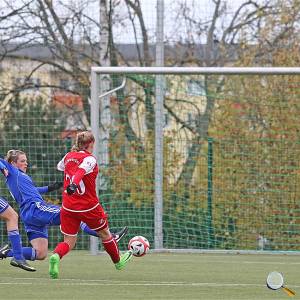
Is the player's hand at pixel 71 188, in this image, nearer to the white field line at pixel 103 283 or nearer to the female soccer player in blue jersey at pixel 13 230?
the white field line at pixel 103 283

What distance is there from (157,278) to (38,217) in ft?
5.29

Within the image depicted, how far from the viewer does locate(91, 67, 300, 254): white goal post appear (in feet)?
50.9

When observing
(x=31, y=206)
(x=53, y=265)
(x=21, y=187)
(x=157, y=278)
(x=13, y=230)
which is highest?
(x=21, y=187)

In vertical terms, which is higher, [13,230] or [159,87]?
[159,87]

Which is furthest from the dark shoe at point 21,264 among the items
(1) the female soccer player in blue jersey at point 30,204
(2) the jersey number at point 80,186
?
(2) the jersey number at point 80,186

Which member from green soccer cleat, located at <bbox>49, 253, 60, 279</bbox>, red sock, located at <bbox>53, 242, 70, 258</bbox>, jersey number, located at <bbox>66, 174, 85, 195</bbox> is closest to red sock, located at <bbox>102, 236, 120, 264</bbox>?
red sock, located at <bbox>53, 242, 70, 258</bbox>

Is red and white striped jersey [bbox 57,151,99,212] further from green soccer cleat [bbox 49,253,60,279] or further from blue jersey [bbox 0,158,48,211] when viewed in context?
blue jersey [bbox 0,158,48,211]

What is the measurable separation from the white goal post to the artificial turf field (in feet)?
3.90

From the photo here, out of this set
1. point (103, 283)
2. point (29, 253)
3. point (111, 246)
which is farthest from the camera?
point (29, 253)

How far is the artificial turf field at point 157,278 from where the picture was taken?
10148 millimetres

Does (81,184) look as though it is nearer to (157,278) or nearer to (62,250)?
(62,250)

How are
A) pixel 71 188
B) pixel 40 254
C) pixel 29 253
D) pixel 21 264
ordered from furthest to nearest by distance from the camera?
pixel 40 254 → pixel 29 253 → pixel 21 264 → pixel 71 188

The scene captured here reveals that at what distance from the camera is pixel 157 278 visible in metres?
11.9

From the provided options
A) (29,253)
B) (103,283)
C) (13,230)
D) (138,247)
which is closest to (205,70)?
(138,247)
